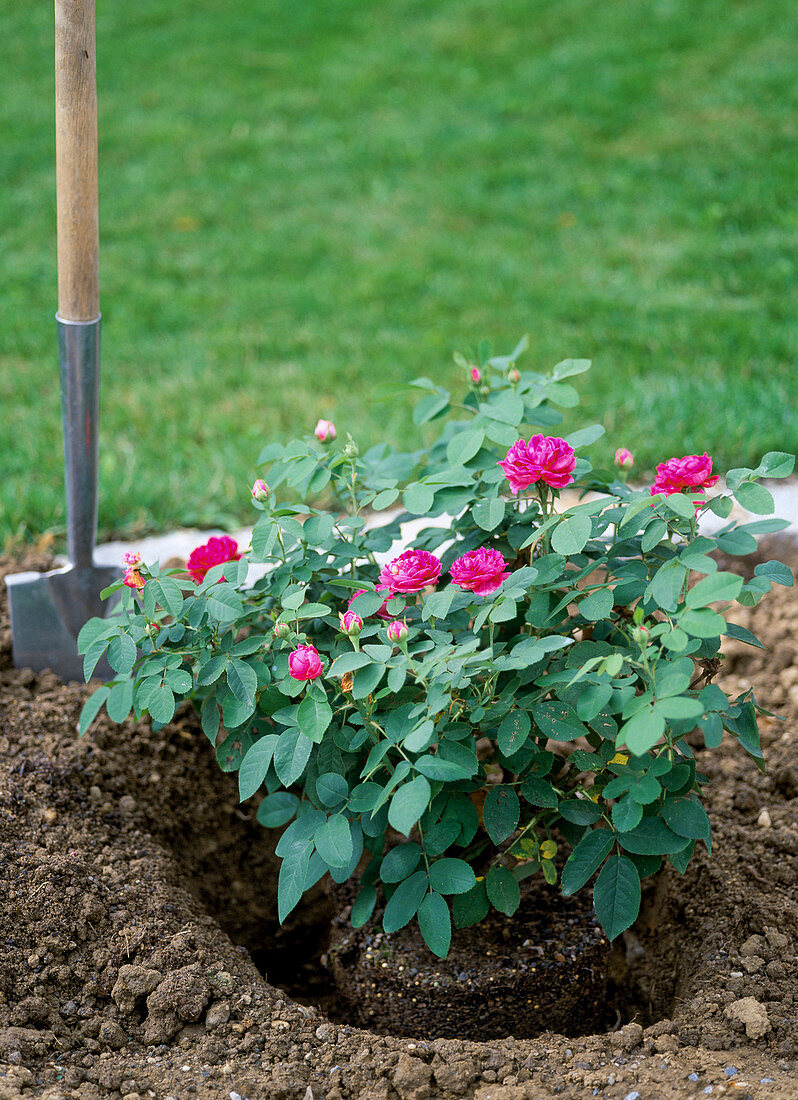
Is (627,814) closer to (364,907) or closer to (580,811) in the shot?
(580,811)

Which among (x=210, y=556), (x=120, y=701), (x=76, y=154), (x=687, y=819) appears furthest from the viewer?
(x=76, y=154)

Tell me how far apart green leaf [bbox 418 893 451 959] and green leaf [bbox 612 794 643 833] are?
0.27 m

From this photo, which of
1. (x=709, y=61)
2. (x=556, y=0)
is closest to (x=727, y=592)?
(x=709, y=61)

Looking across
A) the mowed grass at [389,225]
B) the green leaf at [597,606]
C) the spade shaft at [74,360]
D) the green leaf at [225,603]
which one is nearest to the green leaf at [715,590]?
the green leaf at [597,606]

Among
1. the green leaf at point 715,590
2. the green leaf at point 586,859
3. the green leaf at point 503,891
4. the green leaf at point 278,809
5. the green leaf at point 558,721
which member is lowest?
the green leaf at point 503,891

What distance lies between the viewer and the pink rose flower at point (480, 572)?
1434 mm

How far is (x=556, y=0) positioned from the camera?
6.93 meters

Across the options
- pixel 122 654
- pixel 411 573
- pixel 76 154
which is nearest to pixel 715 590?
pixel 411 573

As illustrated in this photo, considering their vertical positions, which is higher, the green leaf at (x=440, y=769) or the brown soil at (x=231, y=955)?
the green leaf at (x=440, y=769)

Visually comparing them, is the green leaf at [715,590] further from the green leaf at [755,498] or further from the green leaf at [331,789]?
the green leaf at [331,789]

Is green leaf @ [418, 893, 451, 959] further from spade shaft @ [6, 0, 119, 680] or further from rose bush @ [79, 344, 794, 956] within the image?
spade shaft @ [6, 0, 119, 680]

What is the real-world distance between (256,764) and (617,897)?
0.54 m

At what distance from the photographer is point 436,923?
141cm

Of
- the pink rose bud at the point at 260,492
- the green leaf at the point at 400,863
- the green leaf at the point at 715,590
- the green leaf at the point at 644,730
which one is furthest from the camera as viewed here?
the pink rose bud at the point at 260,492
